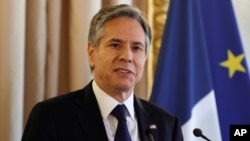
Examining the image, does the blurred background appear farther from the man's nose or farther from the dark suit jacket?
the man's nose

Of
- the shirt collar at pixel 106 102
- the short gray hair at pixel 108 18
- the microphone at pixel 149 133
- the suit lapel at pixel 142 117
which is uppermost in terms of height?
the short gray hair at pixel 108 18

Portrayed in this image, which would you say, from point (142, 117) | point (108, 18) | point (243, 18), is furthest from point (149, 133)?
point (243, 18)

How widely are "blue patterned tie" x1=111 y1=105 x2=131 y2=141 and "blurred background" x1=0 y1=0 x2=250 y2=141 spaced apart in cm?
44

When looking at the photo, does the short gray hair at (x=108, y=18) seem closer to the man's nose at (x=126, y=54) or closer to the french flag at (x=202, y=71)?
the man's nose at (x=126, y=54)

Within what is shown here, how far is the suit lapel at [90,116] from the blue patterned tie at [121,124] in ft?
0.15

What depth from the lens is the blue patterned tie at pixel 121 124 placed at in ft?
4.96

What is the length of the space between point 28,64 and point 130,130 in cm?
55

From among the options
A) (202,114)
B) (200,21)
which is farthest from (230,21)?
(202,114)

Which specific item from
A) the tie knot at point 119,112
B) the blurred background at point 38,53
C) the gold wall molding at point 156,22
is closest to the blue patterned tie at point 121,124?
the tie knot at point 119,112

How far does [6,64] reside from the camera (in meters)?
1.76

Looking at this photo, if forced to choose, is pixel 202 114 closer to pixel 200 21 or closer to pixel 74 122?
pixel 200 21

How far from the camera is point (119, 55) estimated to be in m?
1.54

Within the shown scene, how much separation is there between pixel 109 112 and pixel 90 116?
0.07 m

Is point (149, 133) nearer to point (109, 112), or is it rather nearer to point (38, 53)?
point (109, 112)
